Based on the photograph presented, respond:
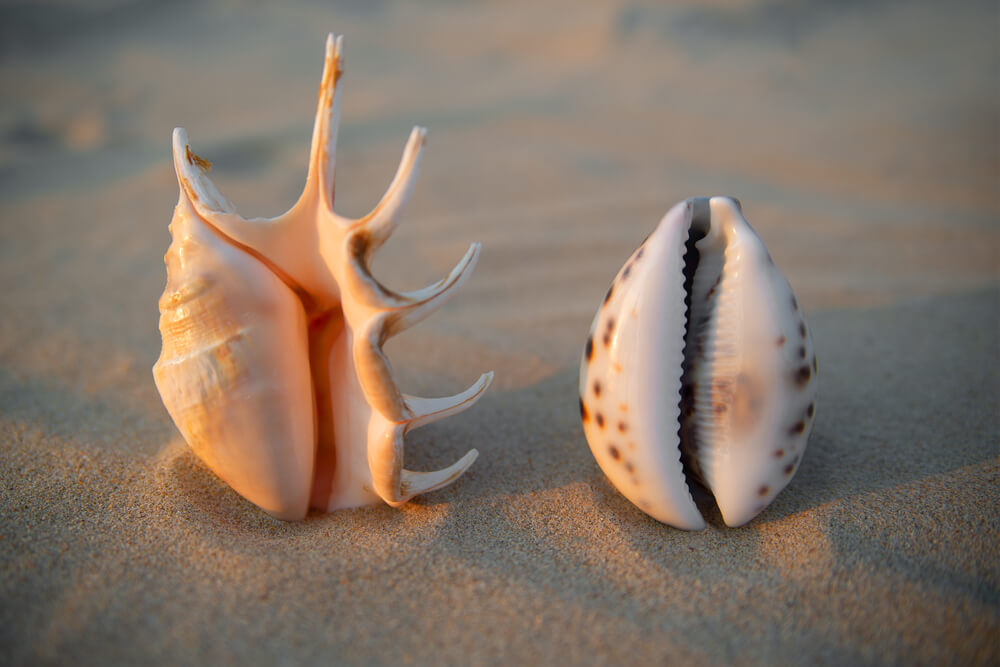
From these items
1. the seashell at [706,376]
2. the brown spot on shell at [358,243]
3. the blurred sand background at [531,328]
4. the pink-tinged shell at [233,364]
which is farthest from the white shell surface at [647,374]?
Result: the pink-tinged shell at [233,364]

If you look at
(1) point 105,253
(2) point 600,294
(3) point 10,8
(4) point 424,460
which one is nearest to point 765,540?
(4) point 424,460

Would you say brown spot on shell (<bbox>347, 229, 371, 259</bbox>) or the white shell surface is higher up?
brown spot on shell (<bbox>347, 229, 371, 259</bbox>)

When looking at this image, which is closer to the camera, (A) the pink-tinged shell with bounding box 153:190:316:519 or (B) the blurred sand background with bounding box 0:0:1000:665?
(B) the blurred sand background with bounding box 0:0:1000:665

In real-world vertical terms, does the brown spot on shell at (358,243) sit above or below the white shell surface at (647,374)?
above

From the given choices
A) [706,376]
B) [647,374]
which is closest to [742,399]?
[706,376]

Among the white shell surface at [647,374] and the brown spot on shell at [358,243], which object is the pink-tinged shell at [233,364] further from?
the white shell surface at [647,374]

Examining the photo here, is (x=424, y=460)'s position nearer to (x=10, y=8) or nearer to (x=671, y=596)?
(x=671, y=596)

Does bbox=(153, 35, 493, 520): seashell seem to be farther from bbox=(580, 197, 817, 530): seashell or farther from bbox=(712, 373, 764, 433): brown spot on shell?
bbox=(712, 373, 764, 433): brown spot on shell

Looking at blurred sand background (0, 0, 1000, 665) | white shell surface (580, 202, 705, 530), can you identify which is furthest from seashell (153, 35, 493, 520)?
white shell surface (580, 202, 705, 530)
